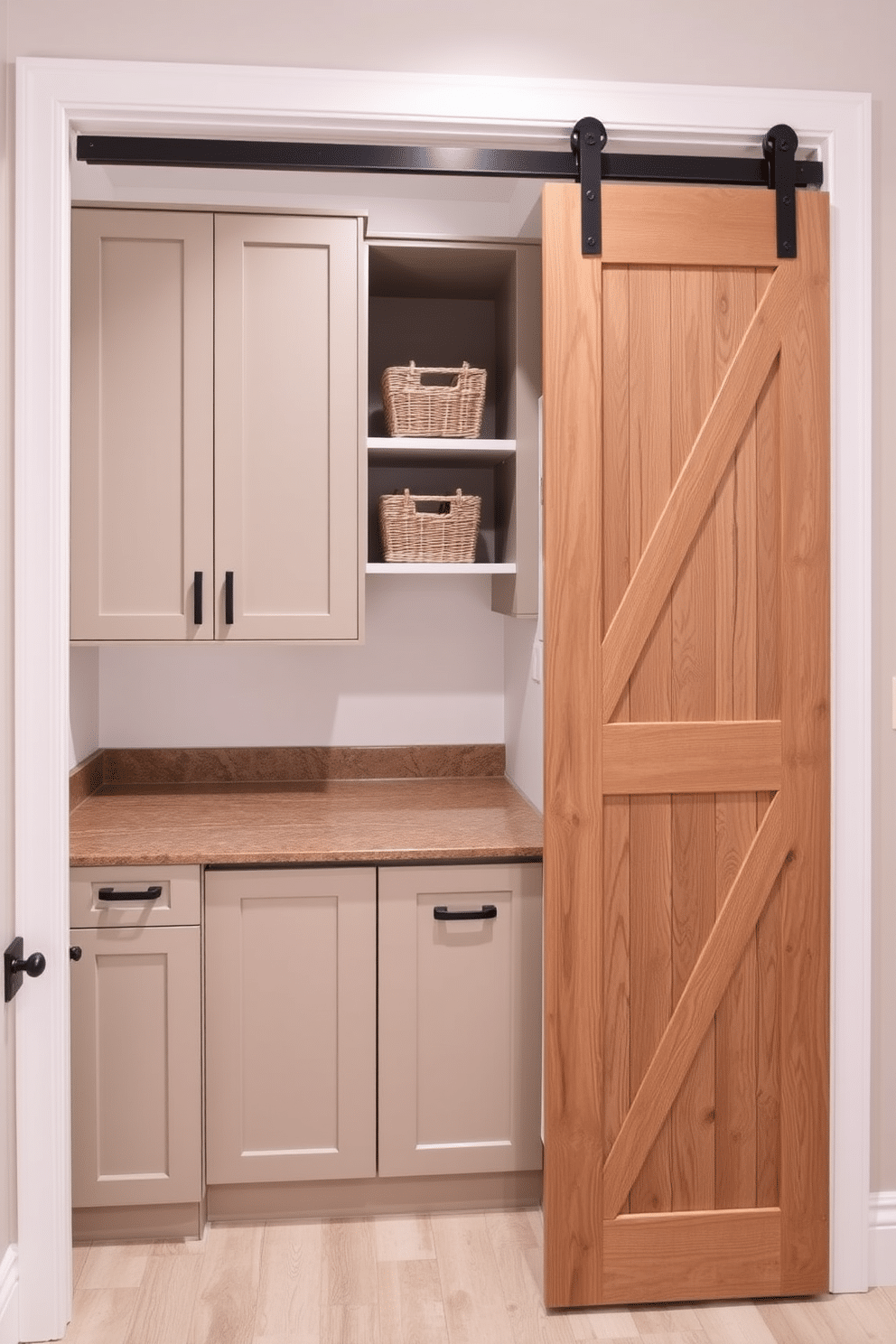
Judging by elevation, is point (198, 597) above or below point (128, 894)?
above

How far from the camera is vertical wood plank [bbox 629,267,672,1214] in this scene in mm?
2215

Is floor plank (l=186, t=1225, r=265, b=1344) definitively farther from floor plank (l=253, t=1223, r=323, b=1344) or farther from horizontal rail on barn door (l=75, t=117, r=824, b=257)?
horizontal rail on barn door (l=75, t=117, r=824, b=257)

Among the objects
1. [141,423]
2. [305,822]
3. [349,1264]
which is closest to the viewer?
[349,1264]

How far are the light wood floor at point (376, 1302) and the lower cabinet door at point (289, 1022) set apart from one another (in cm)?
17

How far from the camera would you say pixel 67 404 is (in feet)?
7.07

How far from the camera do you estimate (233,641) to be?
2760 mm

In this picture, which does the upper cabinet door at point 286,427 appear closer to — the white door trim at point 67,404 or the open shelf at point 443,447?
the open shelf at point 443,447

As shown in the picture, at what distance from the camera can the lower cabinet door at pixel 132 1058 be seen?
249cm

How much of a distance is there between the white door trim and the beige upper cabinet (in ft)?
1.70

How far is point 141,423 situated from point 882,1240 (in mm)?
2348

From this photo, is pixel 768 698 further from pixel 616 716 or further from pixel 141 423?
pixel 141 423

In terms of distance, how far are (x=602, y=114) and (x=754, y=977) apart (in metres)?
1.67

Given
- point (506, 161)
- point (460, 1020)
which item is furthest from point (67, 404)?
point (460, 1020)

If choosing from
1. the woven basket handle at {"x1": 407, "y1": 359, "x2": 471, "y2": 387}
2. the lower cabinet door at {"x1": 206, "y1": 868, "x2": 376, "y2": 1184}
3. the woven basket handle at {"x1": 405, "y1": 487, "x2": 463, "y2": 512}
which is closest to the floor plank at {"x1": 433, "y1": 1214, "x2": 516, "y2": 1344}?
the lower cabinet door at {"x1": 206, "y1": 868, "x2": 376, "y2": 1184}
